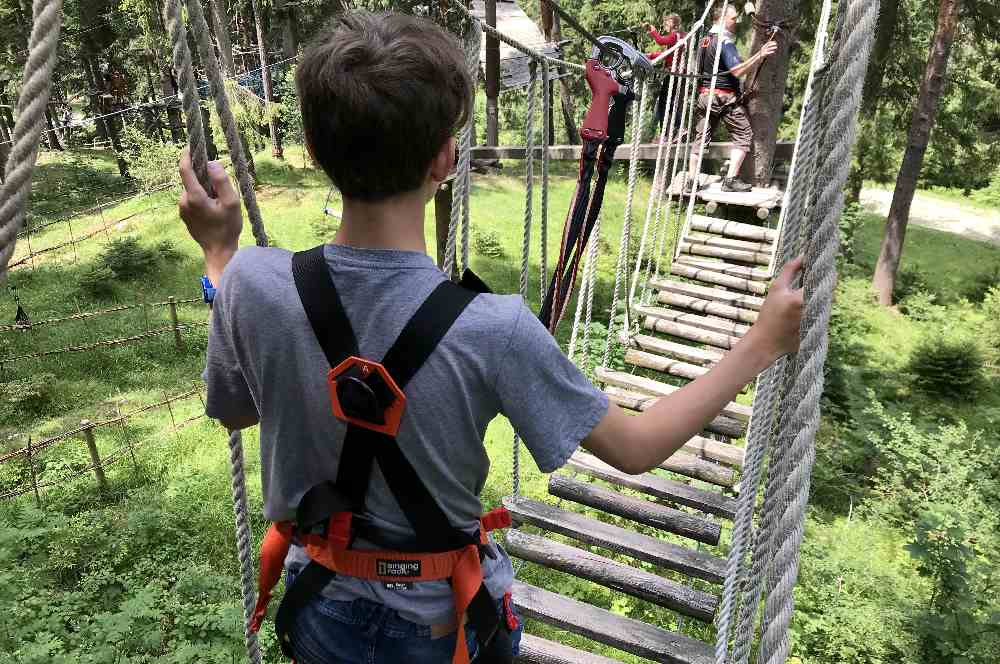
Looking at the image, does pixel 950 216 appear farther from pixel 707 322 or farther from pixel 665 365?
pixel 665 365

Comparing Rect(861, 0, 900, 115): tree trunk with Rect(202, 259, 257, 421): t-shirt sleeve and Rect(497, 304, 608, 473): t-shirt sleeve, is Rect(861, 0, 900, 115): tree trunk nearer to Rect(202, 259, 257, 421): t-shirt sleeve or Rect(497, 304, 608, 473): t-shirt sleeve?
Rect(497, 304, 608, 473): t-shirt sleeve

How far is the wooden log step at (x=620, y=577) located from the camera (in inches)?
90.0

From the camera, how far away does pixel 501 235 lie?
11.6 metres

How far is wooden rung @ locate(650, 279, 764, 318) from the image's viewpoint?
430cm

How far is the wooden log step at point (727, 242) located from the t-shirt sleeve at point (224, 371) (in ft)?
14.3

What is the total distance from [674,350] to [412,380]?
340cm

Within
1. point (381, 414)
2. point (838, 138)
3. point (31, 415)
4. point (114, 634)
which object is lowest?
point (31, 415)

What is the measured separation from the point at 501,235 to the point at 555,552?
953 centimetres

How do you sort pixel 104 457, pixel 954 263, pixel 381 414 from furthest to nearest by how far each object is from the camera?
pixel 954 263 → pixel 104 457 → pixel 381 414

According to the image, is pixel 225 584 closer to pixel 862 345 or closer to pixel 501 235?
pixel 501 235

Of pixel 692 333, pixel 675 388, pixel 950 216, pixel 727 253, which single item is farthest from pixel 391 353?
pixel 950 216

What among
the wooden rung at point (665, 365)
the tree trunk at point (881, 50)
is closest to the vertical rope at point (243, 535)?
the wooden rung at point (665, 365)

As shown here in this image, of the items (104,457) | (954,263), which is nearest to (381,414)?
(104,457)

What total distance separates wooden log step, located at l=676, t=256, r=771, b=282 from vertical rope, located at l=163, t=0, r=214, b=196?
4.10 m
